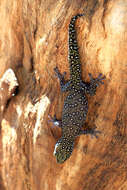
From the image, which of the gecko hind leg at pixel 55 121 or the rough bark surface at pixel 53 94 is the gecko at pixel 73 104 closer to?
the gecko hind leg at pixel 55 121

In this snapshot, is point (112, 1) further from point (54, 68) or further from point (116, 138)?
point (116, 138)

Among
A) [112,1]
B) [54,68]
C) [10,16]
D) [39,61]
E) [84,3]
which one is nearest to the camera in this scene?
[112,1]

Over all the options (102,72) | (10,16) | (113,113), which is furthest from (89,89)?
(10,16)

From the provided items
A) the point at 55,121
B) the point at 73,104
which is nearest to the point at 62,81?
the point at 73,104

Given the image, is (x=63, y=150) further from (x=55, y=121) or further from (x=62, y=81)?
(x=62, y=81)

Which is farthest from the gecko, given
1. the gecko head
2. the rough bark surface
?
the rough bark surface

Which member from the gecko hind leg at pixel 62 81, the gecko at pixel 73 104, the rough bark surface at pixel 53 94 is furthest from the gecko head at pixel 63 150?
the gecko hind leg at pixel 62 81
